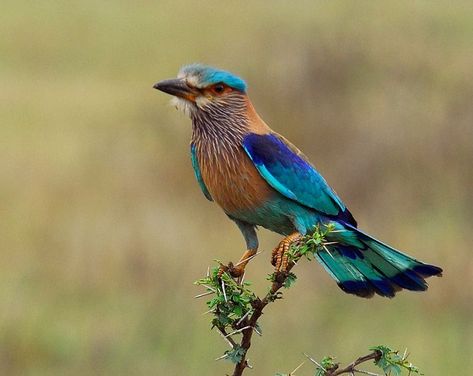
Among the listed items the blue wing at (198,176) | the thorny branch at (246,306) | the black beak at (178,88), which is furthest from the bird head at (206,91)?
the thorny branch at (246,306)

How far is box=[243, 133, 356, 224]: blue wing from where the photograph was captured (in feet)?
12.2

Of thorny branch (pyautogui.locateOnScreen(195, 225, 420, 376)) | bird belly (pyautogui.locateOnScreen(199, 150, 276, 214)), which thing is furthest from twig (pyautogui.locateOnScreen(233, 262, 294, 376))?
bird belly (pyautogui.locateOnScreen(199, 150, 276, 214))

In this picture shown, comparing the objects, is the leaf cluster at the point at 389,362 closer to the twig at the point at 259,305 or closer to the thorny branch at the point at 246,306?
the thorny branch at the point at 246,306

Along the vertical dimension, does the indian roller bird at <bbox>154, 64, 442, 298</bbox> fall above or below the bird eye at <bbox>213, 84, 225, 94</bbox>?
below

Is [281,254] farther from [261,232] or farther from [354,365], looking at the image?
[261,232]

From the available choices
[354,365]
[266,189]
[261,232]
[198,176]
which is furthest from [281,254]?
[261,232]

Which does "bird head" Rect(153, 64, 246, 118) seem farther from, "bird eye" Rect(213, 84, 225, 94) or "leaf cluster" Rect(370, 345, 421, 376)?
"leaf cluster" Rect(370, 345, 421, 376)

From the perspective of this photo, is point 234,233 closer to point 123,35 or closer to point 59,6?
point 123,35

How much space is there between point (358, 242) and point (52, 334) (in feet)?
12.8

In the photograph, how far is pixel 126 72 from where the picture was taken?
1861cm

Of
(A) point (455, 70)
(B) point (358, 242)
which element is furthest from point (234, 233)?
(B) point (358, 242)

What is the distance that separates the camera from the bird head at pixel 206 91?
12.4 feet

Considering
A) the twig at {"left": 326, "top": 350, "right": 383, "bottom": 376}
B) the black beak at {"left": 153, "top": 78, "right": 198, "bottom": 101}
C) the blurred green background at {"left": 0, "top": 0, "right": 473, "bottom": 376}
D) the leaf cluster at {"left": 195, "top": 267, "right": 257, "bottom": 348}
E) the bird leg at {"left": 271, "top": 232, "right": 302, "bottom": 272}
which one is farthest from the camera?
the blurred green background at {"left": 0, "top": 0, "right": 473, "bottom": 376}

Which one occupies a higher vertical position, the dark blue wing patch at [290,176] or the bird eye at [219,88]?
the bird eye at [219,88]
